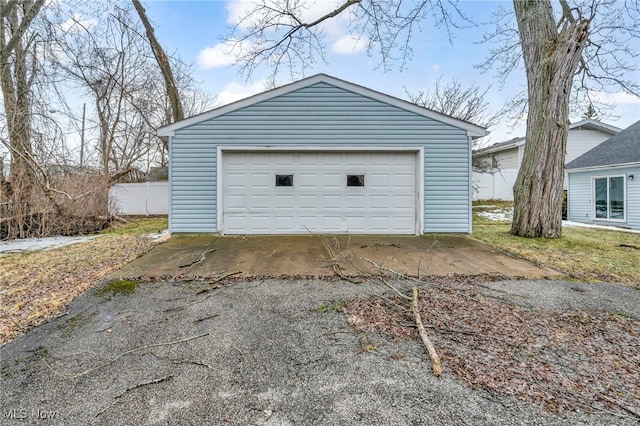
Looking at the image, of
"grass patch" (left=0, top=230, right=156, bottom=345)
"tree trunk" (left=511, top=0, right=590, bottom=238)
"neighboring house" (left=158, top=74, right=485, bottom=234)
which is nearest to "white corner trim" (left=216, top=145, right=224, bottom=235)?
"neighboring house" (left=158, top=74, right=485, bottom=234)

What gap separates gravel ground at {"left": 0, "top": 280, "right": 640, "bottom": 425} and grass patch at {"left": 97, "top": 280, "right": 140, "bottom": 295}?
1.30 ft

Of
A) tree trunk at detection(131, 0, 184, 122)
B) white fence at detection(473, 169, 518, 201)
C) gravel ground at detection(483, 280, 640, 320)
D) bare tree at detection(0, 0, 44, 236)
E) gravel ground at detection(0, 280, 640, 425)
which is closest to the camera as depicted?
gravel ground at detection(0, 280, 640, 425)

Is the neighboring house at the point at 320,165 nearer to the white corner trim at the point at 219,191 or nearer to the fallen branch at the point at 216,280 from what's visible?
the white corner trim at the point at 219,191

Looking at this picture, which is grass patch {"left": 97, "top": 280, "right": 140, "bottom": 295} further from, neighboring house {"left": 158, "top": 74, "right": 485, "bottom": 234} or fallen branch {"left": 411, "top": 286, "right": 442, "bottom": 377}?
fallen branch {"left": 411, "top": 286, "right": 442, "bottom": 377}

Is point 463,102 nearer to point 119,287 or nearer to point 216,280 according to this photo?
point 216,280

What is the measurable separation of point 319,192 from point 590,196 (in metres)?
11.3

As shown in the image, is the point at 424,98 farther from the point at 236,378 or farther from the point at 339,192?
the point at 236,378

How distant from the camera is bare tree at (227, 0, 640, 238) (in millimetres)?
7348

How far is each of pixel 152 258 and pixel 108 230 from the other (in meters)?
5.02

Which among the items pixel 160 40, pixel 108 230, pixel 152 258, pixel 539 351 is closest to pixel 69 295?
pixel 152 258

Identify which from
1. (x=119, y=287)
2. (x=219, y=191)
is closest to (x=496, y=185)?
(x=219, y=191)

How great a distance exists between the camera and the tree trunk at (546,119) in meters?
7.24

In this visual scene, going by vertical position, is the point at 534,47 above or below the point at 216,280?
above

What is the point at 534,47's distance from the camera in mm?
7641
